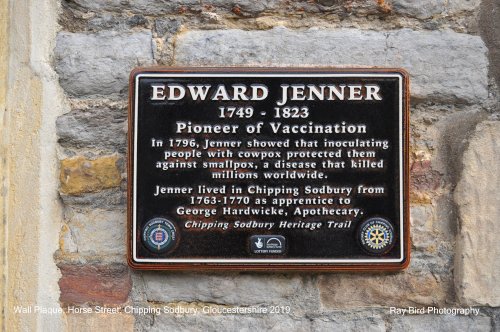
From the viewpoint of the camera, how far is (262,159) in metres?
1.88

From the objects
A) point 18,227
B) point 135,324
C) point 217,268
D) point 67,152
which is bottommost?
point 135,324

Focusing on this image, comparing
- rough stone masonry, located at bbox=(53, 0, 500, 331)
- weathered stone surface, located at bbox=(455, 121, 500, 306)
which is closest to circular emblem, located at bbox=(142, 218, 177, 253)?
rough stone masonry, located at bbox=(53, 0, 500, 331)

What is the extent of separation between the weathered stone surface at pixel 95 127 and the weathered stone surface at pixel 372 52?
0.29 m

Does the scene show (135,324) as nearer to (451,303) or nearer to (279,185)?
(279,185)

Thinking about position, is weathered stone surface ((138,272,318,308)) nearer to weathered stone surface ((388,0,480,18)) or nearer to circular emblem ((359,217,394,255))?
circular emblem ((359,217,394,255))

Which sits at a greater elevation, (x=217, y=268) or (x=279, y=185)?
(x=279, y=185)

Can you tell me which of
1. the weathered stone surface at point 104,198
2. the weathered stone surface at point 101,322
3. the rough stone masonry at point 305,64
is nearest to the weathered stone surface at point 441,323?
the rough stone masonry at point 305,64

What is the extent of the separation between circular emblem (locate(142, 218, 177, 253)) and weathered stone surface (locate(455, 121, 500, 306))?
37.9 inches

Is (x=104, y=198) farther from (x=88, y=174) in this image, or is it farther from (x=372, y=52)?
(x=372, y=52)

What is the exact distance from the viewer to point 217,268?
1876 mm

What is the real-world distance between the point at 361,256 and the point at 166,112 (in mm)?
801

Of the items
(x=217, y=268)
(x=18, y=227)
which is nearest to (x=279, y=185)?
(x=217, y=268)

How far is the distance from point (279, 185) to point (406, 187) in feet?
1.37

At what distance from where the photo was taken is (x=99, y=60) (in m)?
1.95
